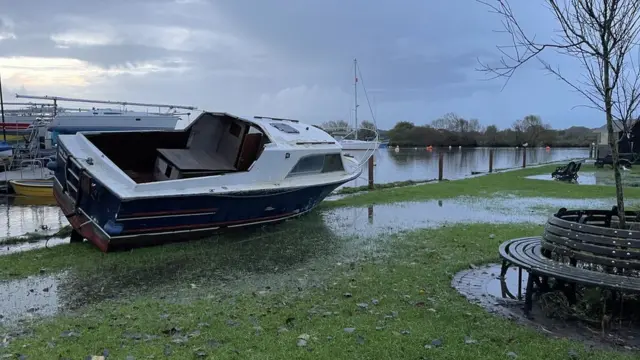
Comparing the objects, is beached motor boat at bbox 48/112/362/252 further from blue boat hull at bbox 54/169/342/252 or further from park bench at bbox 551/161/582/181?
park bench at bbox 551/161/582/181

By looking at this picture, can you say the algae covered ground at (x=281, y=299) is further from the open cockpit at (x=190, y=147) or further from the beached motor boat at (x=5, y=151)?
A: the beached motor boat at (x=5, y=151)

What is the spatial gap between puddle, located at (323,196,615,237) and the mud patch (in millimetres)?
3469

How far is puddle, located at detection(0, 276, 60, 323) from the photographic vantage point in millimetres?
5477

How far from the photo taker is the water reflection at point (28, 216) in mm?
13570

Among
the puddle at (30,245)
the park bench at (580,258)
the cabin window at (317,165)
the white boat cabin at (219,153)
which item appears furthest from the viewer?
the cabin window at (317,165)

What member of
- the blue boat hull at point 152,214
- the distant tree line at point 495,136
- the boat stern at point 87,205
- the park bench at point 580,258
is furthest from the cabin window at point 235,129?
the distant tree line at point 495,136

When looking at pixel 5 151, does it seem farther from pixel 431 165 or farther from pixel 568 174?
pixel 568 174

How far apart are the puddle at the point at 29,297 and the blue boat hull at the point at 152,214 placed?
5.36 feet

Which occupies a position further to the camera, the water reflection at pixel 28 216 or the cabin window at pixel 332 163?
the water reflection at pixel 28 216

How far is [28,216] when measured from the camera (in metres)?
16.3

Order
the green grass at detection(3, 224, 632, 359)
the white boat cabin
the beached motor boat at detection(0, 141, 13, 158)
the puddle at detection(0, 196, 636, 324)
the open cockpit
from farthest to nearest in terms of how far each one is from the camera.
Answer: the beached motor boat at detection(0, 141, 13, 158) < the open cockpit < the white boat cabin < the puddle at detection(0, 196, 636, 324) < the green grass at detection(3, 224, 632, 359)

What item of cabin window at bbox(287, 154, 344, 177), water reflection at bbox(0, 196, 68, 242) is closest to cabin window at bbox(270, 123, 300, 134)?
cabin window at bbox(287, 154, 344, 177)

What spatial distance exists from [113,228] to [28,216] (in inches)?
391

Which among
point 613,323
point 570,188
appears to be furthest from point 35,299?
point 570,188
